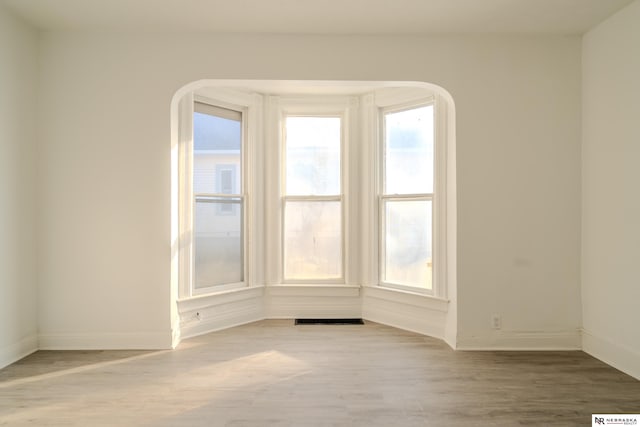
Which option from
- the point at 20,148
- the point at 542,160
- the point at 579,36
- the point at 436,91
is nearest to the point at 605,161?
the point at 542,160

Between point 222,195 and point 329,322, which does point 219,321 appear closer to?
point 329,322

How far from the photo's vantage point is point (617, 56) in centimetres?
327

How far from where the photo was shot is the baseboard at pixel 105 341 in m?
3.63

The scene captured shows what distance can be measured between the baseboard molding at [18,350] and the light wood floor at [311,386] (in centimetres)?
10

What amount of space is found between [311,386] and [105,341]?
1.99 metres

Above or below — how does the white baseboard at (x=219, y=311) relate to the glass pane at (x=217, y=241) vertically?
below

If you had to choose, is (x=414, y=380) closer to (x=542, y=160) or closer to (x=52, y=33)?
(x=542, y=160)

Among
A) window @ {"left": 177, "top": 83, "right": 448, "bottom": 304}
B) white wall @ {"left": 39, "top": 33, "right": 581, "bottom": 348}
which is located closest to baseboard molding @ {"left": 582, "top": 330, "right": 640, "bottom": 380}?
white wall @ {"left": 39, "top": 33, "right": 581, "bottom": 348}

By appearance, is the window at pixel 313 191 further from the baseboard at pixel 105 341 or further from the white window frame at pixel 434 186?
the baseboard at pixel 105 341

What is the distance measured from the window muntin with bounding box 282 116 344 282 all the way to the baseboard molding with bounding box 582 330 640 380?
8.30ft

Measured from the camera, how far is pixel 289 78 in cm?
365

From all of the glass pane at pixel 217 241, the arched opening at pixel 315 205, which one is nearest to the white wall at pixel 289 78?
the arched opening at pixel 315 205

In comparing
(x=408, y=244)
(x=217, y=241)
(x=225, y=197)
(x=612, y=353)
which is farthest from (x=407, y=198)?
(x=612, y=353)

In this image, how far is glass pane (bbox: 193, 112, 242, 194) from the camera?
428cm
